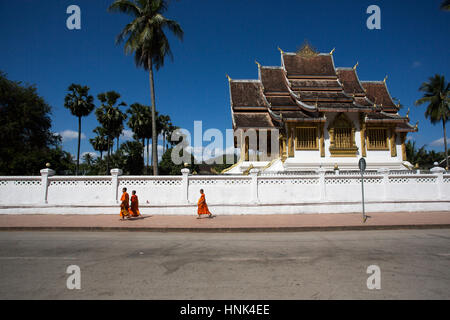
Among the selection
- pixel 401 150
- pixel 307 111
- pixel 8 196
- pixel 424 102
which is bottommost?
pixel 8 196

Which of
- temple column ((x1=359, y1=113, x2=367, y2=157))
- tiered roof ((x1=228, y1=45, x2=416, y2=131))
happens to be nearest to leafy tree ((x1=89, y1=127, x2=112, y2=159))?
tiered roof ((x1=228, y1=45, x2=416, y2=131))

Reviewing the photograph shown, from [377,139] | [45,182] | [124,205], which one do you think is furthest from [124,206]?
[377,139]

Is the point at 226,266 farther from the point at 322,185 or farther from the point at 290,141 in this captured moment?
the point at 290,141

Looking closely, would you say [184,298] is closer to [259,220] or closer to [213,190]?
[259,220]

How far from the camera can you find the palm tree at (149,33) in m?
15.8

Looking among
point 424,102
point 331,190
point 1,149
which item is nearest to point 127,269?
point 331,190

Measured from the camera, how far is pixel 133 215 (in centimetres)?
1064

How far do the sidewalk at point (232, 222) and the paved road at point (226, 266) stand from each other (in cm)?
116

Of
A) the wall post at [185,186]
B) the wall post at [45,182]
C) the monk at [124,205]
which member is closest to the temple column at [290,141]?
the wall post at [185,186]

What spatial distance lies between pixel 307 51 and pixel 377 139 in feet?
34.4

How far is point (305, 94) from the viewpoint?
20047mm

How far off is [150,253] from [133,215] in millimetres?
5397

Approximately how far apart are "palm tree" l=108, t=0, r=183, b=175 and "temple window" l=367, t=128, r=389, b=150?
1597 centimetres

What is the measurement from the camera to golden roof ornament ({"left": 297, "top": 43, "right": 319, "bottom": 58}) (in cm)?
2298
